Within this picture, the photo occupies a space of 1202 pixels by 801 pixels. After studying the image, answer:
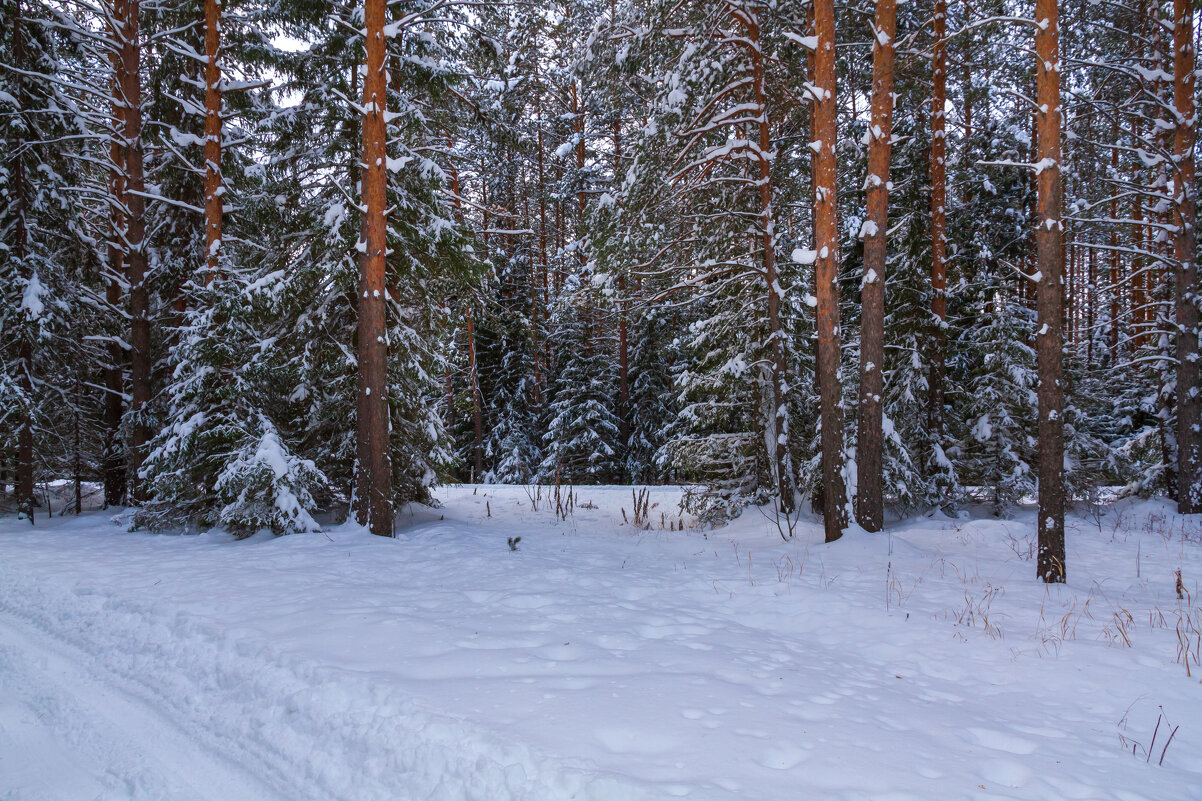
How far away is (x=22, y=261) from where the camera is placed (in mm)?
11336

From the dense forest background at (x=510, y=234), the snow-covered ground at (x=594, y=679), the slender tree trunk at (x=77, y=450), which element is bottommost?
the snow-covered ground at (x=594, y=679)

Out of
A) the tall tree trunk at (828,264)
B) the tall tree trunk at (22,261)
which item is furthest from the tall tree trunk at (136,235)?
the tall tree trunk at (828,264)

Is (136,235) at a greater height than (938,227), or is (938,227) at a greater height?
(938,227)

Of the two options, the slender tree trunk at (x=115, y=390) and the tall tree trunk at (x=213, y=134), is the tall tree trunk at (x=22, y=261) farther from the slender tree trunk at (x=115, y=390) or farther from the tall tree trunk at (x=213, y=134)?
the tall tree trunk at (x=213, y=134)

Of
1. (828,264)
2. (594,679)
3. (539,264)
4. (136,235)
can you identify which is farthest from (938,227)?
(539,264)

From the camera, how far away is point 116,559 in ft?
25.8

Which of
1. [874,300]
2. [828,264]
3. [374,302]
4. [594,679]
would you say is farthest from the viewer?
[374,302]

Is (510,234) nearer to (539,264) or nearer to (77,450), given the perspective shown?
(77,450)

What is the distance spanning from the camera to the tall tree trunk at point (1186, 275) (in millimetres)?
10852

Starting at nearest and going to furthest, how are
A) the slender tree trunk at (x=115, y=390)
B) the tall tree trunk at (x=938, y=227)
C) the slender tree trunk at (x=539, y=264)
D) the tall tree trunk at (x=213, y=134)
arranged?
1. the tall tree trunk at (x=213, y=134)
2. the tall tree trunk at (x=938, y=227)
3. the slender tree trunk at (x=115, y=390)
4. the slender tree trunk at (x=539, y=264)

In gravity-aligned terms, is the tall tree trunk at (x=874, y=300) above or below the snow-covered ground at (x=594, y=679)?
above

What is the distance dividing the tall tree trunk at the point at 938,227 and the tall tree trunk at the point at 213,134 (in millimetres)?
12929

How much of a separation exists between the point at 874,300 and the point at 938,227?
4494 millimetres

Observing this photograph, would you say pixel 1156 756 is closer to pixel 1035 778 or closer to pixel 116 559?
pixel 1035 778
